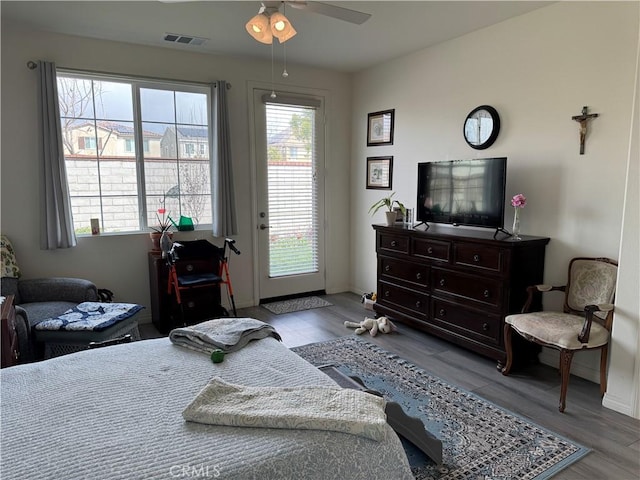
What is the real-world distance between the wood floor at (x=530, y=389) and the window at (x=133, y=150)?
3.97 feet

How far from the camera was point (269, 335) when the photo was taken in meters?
2.15

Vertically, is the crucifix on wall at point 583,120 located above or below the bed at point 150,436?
above

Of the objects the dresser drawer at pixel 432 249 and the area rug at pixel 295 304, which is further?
the area rug at pixel 295 304

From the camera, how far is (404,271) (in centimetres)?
402

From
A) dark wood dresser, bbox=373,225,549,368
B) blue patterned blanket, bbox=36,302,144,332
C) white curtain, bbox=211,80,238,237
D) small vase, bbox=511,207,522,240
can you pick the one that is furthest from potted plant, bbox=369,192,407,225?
blue patterned blanket, bbox=36,302,144,332

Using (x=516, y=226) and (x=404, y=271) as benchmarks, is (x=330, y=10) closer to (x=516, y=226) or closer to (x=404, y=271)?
(x=516, y=226)

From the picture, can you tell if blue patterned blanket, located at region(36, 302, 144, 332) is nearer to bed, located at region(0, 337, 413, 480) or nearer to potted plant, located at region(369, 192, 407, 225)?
bed, located at region(0, 337, 413, 480)

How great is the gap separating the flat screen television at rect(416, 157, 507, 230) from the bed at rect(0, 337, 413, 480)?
92.7 inches

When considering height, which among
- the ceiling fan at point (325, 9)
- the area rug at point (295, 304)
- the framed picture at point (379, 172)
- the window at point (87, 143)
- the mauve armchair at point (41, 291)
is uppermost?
the ceiling fan at point (325, 9)

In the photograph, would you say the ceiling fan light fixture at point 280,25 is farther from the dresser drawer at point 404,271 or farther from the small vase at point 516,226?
the dresser drawer at point 404,271

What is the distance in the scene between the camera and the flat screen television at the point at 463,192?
3371 millimetres

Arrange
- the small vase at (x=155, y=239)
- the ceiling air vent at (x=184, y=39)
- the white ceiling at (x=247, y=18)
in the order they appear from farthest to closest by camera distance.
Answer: the small vase at (x=155, y=239) → the ceiling air vent at (x=184, y=39) → the white ceiling at (x=247, y=18)

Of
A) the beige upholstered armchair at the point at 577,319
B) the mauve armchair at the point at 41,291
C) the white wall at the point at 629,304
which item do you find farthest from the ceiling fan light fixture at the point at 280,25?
the mauve armchair at the point at 41,291

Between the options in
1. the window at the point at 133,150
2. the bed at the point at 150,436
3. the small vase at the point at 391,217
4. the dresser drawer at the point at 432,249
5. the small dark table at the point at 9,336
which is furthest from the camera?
the small vase at the point at 391,217
